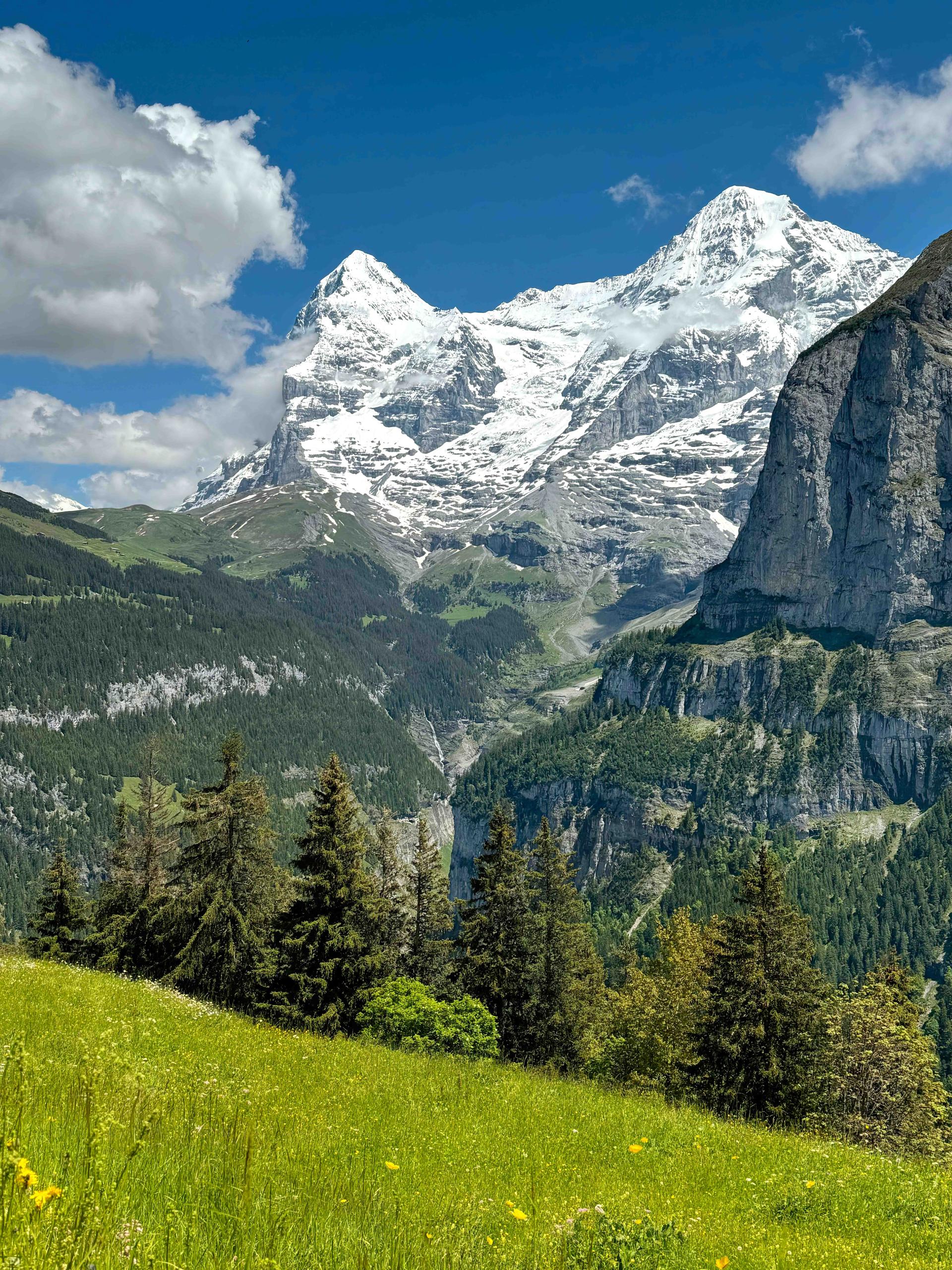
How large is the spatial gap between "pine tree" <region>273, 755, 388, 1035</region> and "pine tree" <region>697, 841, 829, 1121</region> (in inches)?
601

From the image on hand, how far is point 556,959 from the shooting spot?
1716 inches

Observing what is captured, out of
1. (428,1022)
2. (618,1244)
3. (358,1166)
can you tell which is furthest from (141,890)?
(618,1244)

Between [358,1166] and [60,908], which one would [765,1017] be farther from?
[60,908]

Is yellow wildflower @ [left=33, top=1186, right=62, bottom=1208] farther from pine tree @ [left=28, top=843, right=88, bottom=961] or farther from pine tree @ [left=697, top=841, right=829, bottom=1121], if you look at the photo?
pine tree @ [left=28, top=843, right=88, bottom=961]

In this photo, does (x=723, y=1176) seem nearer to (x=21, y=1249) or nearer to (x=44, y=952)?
(x=21, y=1249)

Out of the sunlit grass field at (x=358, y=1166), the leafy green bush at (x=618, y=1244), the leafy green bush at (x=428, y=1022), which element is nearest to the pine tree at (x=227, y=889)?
the leafy green bush at (x=428, y=1022)

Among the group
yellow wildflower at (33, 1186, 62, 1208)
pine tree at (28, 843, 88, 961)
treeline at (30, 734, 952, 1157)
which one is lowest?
pine tree at (28, 843, 88, 961)

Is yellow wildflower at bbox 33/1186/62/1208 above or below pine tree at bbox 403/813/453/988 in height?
above

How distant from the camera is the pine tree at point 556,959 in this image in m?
42.5

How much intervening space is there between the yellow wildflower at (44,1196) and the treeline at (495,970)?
2538 centimetres

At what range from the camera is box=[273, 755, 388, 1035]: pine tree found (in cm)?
3375

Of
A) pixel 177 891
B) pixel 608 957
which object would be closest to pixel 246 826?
pixel 177 891

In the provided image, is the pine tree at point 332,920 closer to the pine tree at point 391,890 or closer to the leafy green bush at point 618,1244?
the pine tree at point 391,890

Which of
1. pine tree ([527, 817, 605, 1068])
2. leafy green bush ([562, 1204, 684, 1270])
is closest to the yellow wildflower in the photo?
leafy green bush ([562, 1204, 684, 1270])
